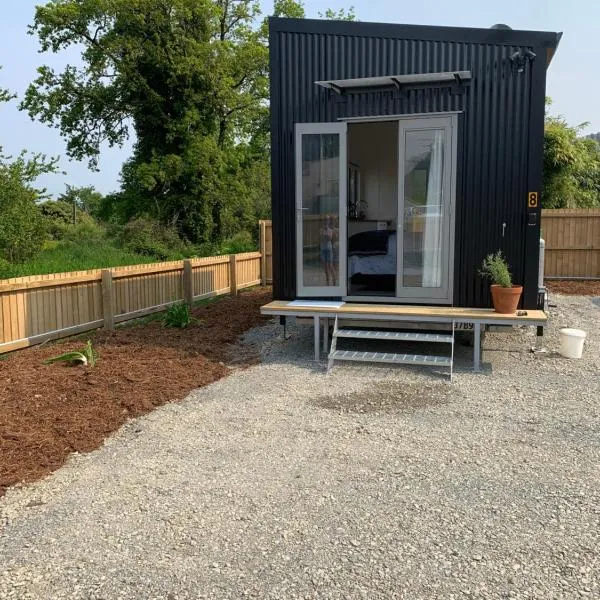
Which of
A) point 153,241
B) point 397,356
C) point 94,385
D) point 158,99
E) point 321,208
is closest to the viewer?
point 94,385

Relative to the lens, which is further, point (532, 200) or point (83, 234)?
point (83, 234)

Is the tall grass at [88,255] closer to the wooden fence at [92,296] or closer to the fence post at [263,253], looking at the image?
the wooden fence at [92,296]

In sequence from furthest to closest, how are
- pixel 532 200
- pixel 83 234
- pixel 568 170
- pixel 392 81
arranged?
pixel 83 234 < pixel 568 170 < pixel 392 81 < pixel 532 200

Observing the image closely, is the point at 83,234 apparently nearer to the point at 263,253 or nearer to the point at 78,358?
the point at 263,253

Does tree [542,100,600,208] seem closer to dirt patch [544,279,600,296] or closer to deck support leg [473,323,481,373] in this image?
dirt patch [544,279,600,296]

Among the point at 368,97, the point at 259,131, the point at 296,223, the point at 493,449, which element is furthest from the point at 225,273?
the point at 259,131

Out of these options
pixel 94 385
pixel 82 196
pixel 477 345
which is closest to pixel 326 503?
pixel 94 385

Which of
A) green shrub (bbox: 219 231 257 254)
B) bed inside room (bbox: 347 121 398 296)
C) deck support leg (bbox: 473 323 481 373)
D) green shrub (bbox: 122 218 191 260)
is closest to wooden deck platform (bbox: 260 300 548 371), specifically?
deck support leg (bbox: 473 323 481 373)

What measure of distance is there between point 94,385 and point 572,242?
11486 millimetres

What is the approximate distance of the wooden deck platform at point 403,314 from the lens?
5.82 metres

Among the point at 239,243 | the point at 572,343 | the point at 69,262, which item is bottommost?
the point at 572,343

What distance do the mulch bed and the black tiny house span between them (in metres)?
1.44

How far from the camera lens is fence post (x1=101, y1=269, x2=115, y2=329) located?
799cm

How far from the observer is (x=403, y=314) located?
19.9 feet
